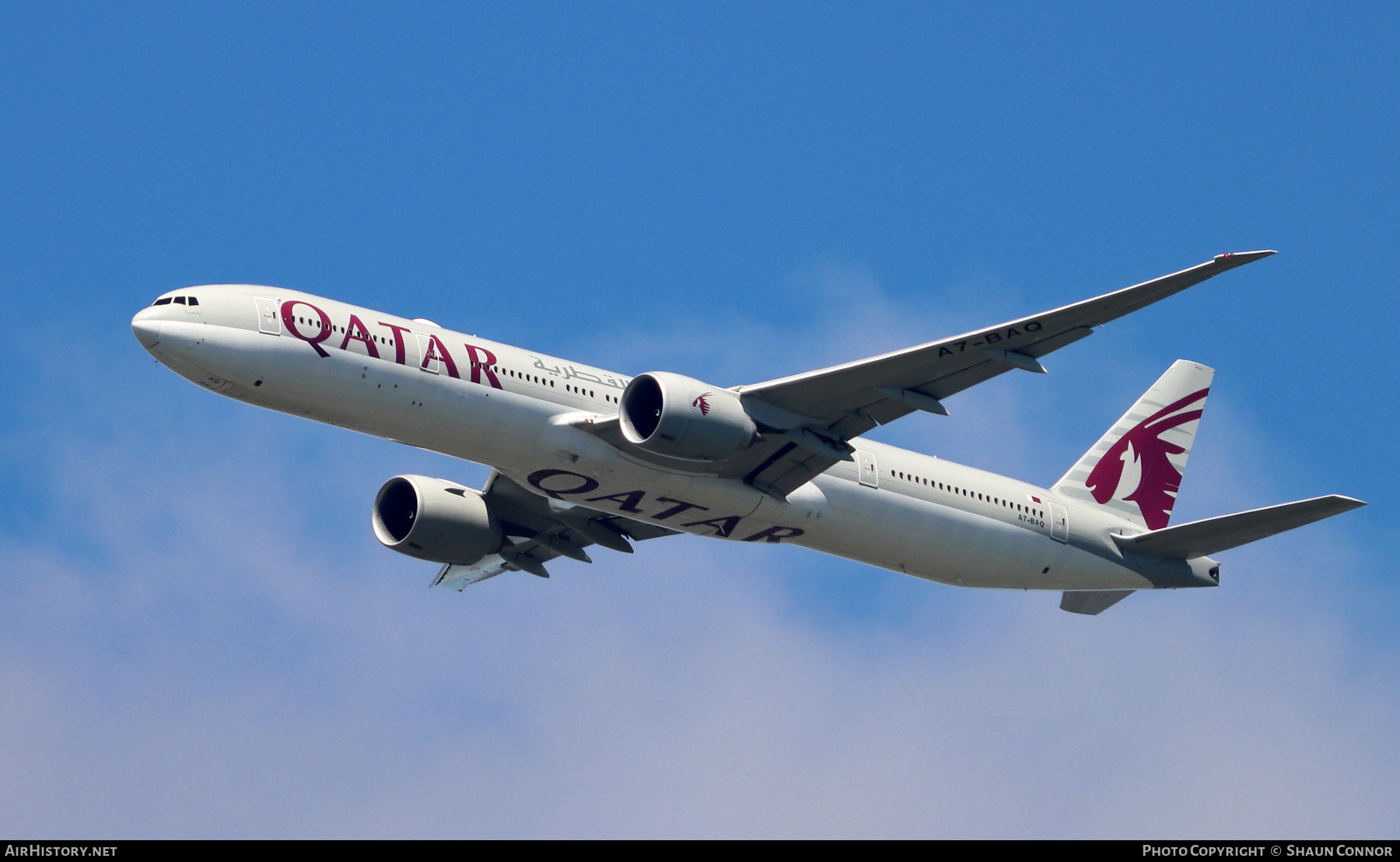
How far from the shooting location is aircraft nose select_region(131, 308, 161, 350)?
33625 millimetres

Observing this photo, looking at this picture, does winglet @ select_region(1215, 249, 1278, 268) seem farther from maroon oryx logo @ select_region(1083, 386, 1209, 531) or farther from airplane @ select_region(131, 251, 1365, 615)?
maroon oryx logo @ select_region(1083, 386, 1209, 531)

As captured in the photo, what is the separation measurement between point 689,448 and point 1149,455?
1842 centimetres

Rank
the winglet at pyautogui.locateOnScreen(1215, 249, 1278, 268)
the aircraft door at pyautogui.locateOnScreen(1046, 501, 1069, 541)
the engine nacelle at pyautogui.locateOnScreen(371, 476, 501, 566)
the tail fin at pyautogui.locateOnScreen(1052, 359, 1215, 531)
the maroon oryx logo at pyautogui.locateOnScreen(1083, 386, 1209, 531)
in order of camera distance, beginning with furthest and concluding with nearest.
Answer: the maroon oryx logo at pyautogui.locateOnScreen(1083, 386, 1209, 531) < the tail fin at pyautogui.locateOnScreen(1052, 359, 1215, 531) < the engine nacelle at pyautogui.locateOnScreen(371, 476, 501, 566) < the aircraft door at pyautogui.locateOnScreen(1046, 501, 1069, 541) < the winglet at pyautogui.locateOnScreen(1215, 249, 1278, 268)

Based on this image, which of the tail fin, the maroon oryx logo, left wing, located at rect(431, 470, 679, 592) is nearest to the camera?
left wing, located at rect(431, 470, 679, 592)

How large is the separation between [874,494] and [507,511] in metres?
11.2

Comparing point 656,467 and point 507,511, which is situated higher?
point 507,511

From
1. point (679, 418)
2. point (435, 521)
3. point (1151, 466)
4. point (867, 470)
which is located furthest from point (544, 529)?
point (1151, 466)

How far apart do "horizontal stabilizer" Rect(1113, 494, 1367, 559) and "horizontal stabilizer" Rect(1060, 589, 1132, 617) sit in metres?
1.38

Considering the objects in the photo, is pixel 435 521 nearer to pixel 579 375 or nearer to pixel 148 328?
pixel 579 375

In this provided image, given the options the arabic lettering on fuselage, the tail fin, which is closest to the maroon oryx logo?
the tail fin
